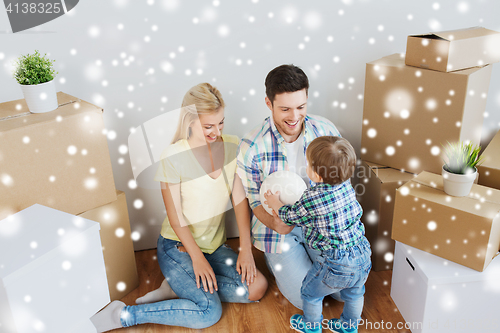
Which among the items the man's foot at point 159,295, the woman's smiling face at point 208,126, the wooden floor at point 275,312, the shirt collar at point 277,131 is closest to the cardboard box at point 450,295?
the wooden floor at point 275,312

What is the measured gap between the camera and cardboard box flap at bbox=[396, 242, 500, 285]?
4.48 ft

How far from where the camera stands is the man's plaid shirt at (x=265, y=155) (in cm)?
Result: 161

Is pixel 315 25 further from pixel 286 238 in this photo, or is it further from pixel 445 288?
pixel 445 288

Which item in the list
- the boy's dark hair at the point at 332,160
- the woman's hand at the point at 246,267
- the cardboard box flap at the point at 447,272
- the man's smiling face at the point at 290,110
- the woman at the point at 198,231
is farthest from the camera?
the woman's hand at the point at 246,267

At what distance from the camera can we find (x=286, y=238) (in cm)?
169

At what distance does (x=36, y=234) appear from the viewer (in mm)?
1122

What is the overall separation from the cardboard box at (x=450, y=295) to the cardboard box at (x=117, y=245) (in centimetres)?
113

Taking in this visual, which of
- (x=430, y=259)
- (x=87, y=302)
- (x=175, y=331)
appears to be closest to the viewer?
(x=87, y=302)

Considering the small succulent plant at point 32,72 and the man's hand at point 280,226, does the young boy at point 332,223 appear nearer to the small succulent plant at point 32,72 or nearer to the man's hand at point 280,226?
the man's hand at point 280,226

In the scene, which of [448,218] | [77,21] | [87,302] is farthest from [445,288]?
[77,21]

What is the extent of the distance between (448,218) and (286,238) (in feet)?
2.01

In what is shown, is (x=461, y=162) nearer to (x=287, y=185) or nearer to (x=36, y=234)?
(x=287, y=185)

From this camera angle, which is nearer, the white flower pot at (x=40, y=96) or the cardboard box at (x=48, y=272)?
the cardboard box at (x=48, y=272)

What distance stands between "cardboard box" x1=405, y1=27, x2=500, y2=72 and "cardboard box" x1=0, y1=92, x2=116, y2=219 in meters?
1.21
